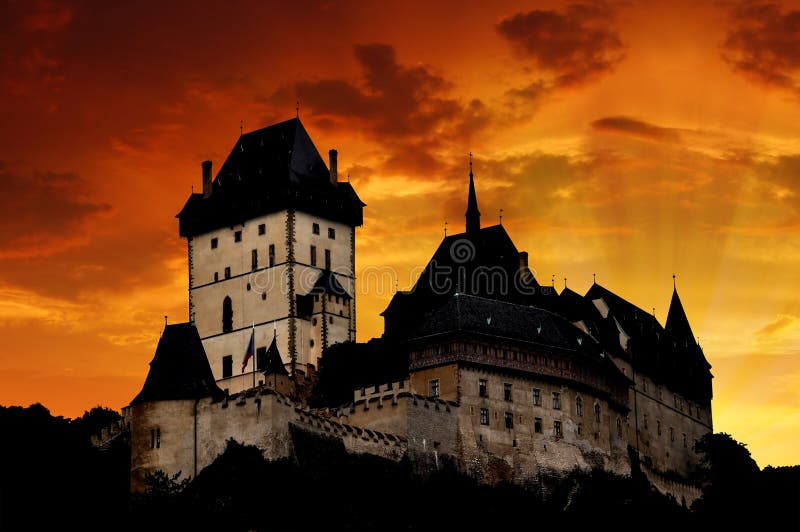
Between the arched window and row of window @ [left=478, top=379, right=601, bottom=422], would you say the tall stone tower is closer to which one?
the arched window

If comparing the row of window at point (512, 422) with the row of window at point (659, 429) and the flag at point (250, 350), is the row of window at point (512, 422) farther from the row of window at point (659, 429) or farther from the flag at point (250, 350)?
the flag at point (250, 350)

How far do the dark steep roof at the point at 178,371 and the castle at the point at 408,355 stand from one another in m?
0.10

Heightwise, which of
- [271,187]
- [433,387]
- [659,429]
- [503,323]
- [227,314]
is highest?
[271,187]

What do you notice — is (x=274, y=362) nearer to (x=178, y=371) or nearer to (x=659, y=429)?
(x=178, y=371)

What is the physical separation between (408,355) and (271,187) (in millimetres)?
20311

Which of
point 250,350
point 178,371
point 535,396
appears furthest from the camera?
point 250,350

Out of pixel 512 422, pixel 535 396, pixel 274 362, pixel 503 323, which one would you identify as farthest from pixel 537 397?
pixel 274 362

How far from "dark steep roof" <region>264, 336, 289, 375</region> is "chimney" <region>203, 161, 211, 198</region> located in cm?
1445

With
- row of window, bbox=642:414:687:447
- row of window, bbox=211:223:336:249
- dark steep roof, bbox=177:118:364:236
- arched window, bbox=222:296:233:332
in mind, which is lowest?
row of window, bbox=642:414:687:447

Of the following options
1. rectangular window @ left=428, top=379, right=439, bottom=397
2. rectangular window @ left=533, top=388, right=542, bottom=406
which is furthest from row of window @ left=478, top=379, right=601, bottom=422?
rectangular window @ left=428, top=379, right=439, bottom=397

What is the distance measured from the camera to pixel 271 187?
125000mm

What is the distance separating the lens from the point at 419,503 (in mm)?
97938

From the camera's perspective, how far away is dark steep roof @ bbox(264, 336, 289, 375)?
11444 cm

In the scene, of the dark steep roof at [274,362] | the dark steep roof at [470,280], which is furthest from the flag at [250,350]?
the dark steep roof at [470,280]
